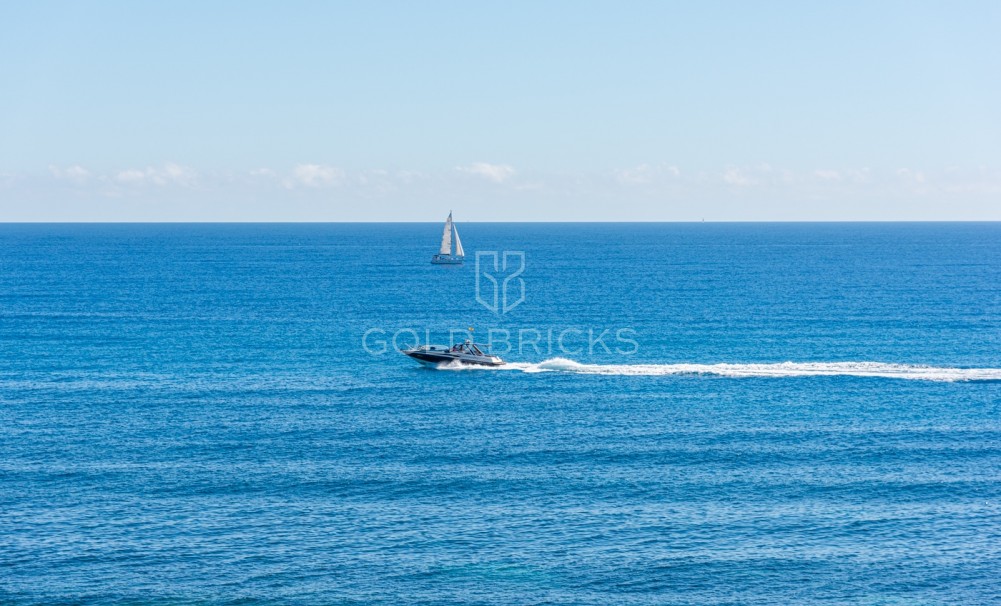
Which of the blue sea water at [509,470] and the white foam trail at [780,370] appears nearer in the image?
the blue sea water at [509,470]

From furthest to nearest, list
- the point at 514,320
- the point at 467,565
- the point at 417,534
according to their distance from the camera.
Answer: the point at 514,320 < the point at 417,534 < the point at 467,565

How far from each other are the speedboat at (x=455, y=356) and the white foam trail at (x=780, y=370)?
0.84m

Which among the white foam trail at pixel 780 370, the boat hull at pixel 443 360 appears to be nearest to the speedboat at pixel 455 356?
the boat hull at pixel 443 360

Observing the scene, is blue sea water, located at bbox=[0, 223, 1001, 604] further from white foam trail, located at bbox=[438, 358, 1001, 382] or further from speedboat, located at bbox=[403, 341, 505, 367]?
speedboat, located at bbox=[403, 341, 505, 367]

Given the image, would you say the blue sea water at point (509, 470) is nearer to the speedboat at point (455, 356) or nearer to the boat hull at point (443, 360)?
the boat hull at point (443, 360)

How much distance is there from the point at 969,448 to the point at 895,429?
753 centimetres

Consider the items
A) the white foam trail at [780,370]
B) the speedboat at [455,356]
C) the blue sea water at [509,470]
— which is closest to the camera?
the blue sea water at [509,470]

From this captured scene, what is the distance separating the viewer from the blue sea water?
210 feet

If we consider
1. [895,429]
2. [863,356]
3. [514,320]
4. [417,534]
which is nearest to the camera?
[417,534]

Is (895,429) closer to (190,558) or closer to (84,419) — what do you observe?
(190,558)

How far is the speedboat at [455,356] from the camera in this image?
125 meters

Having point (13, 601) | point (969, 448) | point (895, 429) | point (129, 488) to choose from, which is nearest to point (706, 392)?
point (895, 429)

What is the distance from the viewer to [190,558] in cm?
6600

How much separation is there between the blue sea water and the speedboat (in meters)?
1.95
